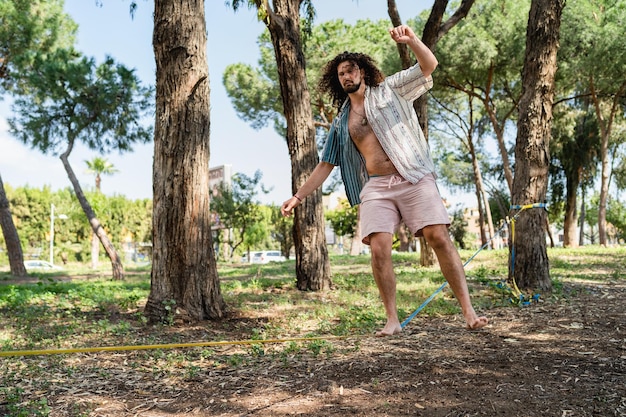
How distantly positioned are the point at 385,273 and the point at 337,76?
1.45 m

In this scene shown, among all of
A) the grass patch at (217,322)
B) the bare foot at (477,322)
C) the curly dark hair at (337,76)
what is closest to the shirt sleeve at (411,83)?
the curly dark hair at (337,76)

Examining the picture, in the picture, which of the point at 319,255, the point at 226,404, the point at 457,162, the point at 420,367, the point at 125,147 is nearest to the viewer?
the point at 226,404

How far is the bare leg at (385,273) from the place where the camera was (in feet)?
11.4

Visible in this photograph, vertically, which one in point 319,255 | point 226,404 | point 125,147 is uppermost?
point 125,147

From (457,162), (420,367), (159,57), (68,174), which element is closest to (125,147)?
(68,174)

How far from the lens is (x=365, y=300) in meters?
6.43

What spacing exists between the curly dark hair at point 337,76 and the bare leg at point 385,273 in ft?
3.51

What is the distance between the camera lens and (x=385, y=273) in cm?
358

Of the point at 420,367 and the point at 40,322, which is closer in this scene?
the point at 420,367

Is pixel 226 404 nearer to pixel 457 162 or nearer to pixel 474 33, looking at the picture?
pixel 474 33

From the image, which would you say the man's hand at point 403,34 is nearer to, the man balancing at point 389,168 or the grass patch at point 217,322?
the man balancing at point 389,168

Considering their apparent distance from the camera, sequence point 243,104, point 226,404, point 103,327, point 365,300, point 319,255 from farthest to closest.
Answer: point 243,104 → point 319,255 → point 365,300 → point 103,327 → point 226,404

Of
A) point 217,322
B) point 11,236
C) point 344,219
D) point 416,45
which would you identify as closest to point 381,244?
point 416,45

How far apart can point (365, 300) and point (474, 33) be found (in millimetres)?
12289
